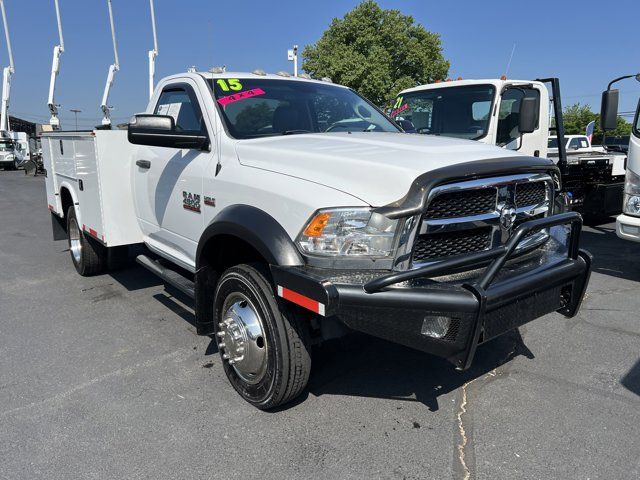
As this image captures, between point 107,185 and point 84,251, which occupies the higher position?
point 107,185

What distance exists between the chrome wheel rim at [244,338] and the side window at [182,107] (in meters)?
1.34

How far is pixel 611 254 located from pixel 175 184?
6.15m

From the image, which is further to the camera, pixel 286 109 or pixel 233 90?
pixel 286 109

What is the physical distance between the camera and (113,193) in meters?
4.71

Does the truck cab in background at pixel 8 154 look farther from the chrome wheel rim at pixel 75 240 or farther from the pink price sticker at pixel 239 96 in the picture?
the pink price sticker at pixel 239 96

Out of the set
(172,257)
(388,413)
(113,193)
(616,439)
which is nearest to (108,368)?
(172,257)

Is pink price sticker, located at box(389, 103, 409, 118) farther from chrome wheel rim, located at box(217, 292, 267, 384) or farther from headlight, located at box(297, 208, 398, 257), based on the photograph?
headlight, located at box(297, 208, 398, 257)

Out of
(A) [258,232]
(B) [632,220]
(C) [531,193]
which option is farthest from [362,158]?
(B) [632,220]

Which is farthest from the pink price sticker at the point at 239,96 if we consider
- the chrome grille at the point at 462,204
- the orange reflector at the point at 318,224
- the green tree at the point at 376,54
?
the green tree at the point at 376,54

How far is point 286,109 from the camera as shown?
3840 millimetres

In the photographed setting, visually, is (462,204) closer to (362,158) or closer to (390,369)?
(362,158)

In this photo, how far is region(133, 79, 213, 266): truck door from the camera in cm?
360

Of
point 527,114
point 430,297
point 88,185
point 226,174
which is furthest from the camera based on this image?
point 527,114

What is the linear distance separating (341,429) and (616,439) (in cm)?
150
